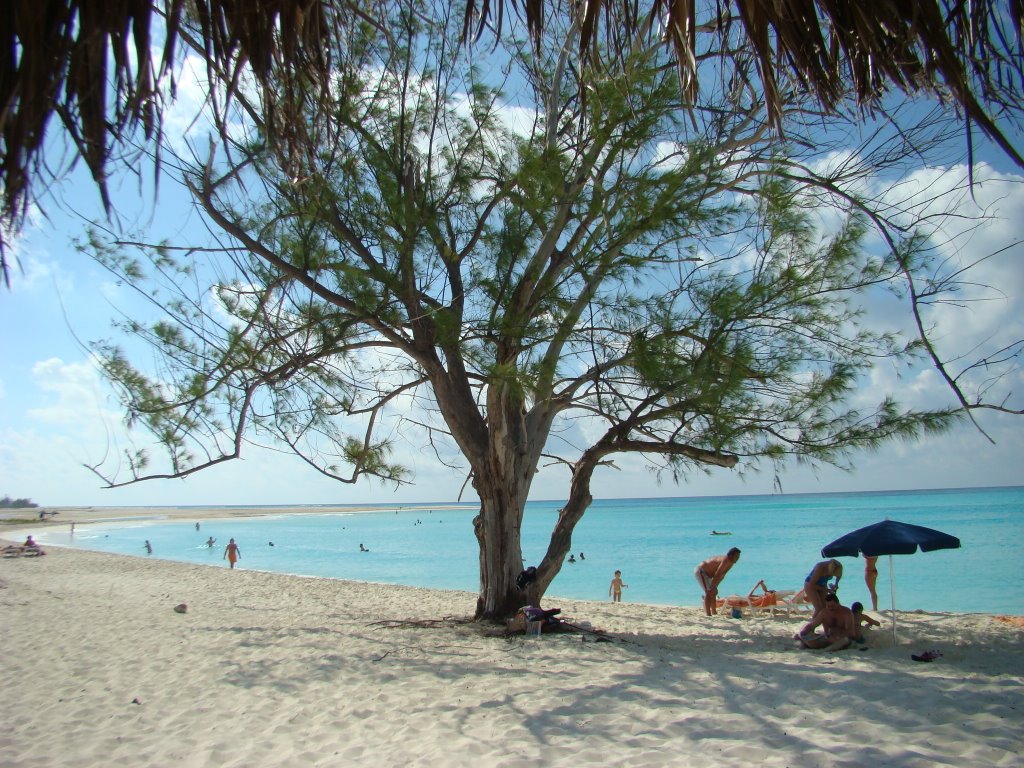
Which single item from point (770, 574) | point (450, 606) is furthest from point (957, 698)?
point (770, 574)

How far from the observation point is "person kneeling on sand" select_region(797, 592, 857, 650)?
6.00 m

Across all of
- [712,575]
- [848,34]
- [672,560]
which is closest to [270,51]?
[848,34]

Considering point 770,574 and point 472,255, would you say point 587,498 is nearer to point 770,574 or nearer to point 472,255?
point 472,255

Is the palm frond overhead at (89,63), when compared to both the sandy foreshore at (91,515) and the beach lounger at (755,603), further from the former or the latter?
the sandy foreshore at (91,515)

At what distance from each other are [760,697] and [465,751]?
6.08ft

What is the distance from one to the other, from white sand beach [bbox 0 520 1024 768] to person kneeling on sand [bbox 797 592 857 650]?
0.62ft

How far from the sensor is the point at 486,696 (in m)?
4.37

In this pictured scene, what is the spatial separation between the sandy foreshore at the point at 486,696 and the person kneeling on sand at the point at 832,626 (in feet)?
0.62

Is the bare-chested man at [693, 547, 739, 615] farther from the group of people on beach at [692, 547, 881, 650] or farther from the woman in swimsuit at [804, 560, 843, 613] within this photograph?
the woman in swimsuit at [804, 560, 843, 613]

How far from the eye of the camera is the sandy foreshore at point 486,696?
11.0 ft

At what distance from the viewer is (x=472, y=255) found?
23.3 feet

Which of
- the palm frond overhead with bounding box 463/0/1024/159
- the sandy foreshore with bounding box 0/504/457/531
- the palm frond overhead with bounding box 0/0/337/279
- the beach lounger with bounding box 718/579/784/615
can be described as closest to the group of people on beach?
the beach lounger with bounding box 718/579/784/615

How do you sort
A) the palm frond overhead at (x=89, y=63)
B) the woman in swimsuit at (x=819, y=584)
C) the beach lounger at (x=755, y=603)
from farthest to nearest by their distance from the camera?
the beach lounger at (x=755, y=603) → the woman in swimsuit at (x=819, y=584) → the palm frond overhead at (x=89, y=63)

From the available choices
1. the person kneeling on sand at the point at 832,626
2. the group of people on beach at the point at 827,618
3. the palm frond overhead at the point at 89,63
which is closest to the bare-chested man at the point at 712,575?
the group of people on beach at the point at 827,618
